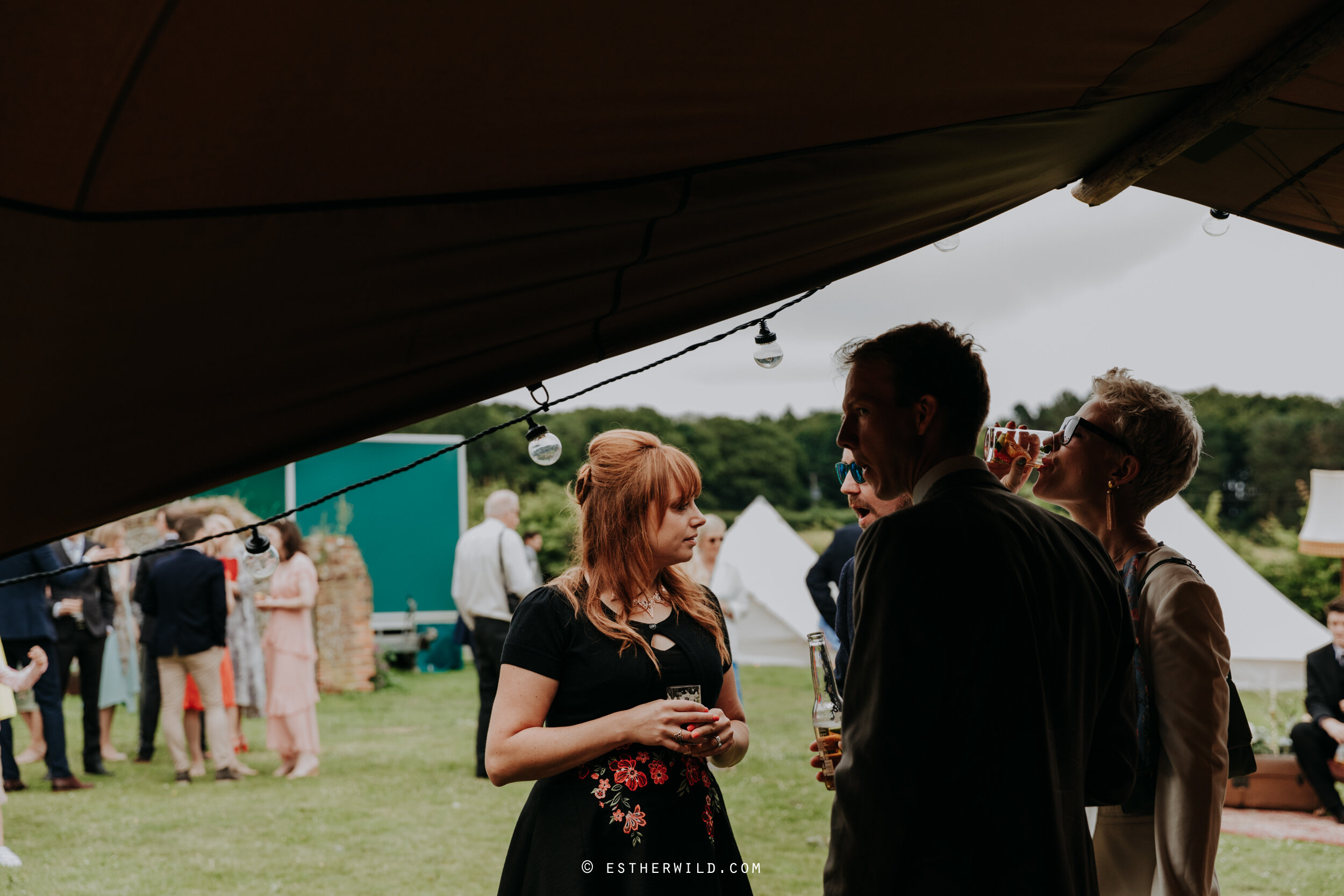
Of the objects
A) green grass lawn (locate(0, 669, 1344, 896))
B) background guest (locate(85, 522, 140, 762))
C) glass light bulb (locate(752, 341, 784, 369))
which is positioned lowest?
green grass lawn (locate(0, 669, 1344, 896))

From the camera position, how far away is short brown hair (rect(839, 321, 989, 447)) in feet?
5.54

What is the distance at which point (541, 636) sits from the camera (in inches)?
80.9

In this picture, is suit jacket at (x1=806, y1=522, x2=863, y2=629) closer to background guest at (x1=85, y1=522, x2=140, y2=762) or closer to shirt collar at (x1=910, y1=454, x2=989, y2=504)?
shirt collar at (x1=910, y1=454, x2=989, y2=504)

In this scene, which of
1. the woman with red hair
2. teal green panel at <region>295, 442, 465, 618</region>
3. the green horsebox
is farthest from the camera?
teal green panel at <region>295, 442, 465, 618</region>

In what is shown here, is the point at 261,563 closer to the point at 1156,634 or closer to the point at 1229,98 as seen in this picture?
the point at 1156,634

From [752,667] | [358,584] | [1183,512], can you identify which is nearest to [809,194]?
[1183,512]

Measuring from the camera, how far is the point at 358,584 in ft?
44.9

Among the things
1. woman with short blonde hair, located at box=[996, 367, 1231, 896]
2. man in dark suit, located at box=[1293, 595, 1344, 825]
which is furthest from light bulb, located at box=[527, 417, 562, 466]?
man in dark suit, located at box=[1293, 595, 1344, 825]

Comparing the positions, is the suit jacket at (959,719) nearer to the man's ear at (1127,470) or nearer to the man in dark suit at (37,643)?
the man's ear at (1127,470)

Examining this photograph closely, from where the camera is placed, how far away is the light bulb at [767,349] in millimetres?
2451

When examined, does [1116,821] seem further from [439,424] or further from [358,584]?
[439,424]

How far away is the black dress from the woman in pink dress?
597cm

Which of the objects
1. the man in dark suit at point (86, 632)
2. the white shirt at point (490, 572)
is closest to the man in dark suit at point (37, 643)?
the man in dark suit at point (86, 632)

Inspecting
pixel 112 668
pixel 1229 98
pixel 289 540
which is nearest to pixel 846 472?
pixel 1229 98
